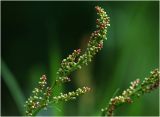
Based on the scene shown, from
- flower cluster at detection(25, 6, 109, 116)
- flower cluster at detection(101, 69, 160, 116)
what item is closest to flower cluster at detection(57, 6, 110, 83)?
flower cluster at detection(25, 6, 109, 116)

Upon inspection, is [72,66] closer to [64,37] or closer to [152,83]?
[152,83]

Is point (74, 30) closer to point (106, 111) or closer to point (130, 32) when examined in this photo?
point (130, 32)

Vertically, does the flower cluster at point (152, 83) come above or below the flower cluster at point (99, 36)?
below

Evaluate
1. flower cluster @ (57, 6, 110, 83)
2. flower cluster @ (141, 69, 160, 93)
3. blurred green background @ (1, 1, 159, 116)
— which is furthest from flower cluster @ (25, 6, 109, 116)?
blurred green background @ (1, 1, 159, 116)

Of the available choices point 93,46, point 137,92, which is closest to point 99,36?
point 93,46

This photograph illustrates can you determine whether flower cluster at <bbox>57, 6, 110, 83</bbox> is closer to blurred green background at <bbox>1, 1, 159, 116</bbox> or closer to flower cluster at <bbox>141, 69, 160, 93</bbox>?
flower cluster at <bbox>141, 69, 160, 93</bbox>

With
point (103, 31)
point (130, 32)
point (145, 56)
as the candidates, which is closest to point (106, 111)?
point (103, 31)

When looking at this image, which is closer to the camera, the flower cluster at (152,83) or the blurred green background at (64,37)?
the flower cluster at (152,83)

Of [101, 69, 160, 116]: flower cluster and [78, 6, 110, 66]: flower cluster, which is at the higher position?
[78, 6, 110, 66]: flower cluster

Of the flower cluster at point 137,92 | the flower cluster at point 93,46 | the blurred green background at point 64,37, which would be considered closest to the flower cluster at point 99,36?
the flower cluster at point 93,46

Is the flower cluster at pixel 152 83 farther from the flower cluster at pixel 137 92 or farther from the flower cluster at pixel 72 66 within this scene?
the flower cluster at pixel 72 66

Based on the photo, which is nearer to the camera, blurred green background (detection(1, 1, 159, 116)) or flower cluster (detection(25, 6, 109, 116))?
flower cluster (detection(25, 6, 109, 116))
